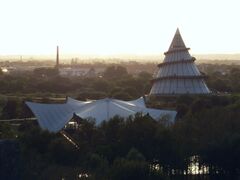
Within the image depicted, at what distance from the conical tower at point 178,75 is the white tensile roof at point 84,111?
1246cm

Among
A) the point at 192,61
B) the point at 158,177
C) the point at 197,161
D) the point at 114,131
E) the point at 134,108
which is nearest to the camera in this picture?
the point at 158,177

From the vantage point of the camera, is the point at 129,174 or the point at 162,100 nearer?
the point at 129,174

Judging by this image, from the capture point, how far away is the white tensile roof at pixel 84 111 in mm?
29156

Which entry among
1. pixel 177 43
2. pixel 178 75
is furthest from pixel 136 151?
pixel 177 43

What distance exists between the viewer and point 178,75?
45281 mm

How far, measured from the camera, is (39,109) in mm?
31641

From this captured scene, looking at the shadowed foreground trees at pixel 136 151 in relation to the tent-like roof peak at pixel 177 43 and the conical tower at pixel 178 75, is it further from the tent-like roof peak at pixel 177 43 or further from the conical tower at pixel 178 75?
the tent-like roof peak at pixel 177 43

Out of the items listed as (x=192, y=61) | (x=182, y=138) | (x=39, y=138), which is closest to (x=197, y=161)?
(x=182, y=138)

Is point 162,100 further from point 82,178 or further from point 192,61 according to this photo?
point 82,178

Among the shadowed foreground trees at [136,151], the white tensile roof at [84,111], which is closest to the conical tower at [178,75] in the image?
the white tensile roof at [84,111]

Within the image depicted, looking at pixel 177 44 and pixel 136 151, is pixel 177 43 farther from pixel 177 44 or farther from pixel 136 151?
pixel 136 151

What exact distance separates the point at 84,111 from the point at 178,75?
15827mm

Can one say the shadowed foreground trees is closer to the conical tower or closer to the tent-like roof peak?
the conical tower

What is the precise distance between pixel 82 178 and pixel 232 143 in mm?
5454
